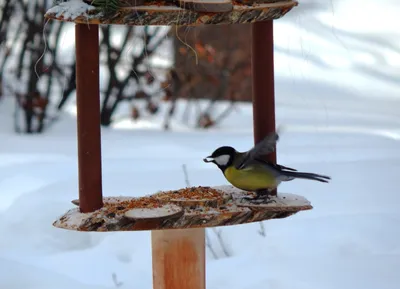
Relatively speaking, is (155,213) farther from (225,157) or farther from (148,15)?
(148,15)

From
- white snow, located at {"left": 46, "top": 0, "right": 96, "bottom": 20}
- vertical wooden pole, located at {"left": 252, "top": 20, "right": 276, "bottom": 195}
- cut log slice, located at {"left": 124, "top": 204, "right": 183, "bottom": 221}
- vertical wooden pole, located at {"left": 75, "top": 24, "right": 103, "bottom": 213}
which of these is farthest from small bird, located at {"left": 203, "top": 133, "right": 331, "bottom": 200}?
white snow, located at {"left": 46, "top": 0, "right": 96, "bottom": 20}

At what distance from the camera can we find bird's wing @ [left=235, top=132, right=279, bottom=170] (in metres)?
3.32

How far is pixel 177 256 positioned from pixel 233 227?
1.68 metres

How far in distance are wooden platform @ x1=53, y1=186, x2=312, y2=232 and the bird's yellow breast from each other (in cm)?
7

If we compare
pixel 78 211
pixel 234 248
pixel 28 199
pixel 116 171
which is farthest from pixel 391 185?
pixel 78 211

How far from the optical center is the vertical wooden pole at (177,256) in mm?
3396

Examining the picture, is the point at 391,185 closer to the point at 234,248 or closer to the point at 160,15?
the point at 234,248

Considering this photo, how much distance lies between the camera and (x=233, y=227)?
5.05 m

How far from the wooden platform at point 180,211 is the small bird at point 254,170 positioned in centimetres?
7

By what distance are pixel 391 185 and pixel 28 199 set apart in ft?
7.08

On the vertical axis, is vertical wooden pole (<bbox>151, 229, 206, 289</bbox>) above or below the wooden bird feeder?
below

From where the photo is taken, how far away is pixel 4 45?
24.7 ft

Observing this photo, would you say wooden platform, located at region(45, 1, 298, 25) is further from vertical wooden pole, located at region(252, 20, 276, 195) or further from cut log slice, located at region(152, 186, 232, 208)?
cut log slice, located at region(152, 186, 232, 208)

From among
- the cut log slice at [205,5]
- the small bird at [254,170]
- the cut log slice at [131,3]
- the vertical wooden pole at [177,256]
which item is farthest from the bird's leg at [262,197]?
the cut log slice at [131,3]
